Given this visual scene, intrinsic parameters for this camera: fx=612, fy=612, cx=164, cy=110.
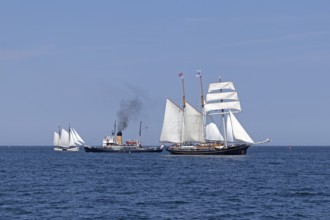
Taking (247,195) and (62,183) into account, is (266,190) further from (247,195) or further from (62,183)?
(62,183)

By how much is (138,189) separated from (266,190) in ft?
45.8

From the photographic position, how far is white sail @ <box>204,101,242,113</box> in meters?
162

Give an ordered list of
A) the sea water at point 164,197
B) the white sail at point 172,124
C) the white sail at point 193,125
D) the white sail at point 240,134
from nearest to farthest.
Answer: the sea water at point 164,197
the white sail at point 240,134
the white sail at point 172,124
the white sail at point 193,125

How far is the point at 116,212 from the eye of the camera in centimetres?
5009

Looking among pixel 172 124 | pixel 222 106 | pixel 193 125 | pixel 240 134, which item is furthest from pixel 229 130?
pixel 172 124

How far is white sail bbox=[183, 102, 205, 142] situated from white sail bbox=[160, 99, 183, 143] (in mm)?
1497

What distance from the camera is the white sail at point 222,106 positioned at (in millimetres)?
162000

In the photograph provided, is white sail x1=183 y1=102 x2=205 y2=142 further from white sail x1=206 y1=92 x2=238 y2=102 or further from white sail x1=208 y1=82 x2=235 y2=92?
white sail x1=208 y1=82 x2=235 y2=92

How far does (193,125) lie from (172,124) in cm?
559

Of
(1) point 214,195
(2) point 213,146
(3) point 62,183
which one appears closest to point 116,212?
(1) point 214,195

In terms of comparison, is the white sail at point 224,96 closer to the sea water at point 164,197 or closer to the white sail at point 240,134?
the white sail at point 240,134

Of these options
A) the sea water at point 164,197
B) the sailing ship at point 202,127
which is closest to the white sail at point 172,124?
the sailing ship at point 202,127

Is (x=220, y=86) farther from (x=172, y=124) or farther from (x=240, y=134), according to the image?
(x=172, y=124)

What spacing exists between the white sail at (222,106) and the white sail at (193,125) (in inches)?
219
